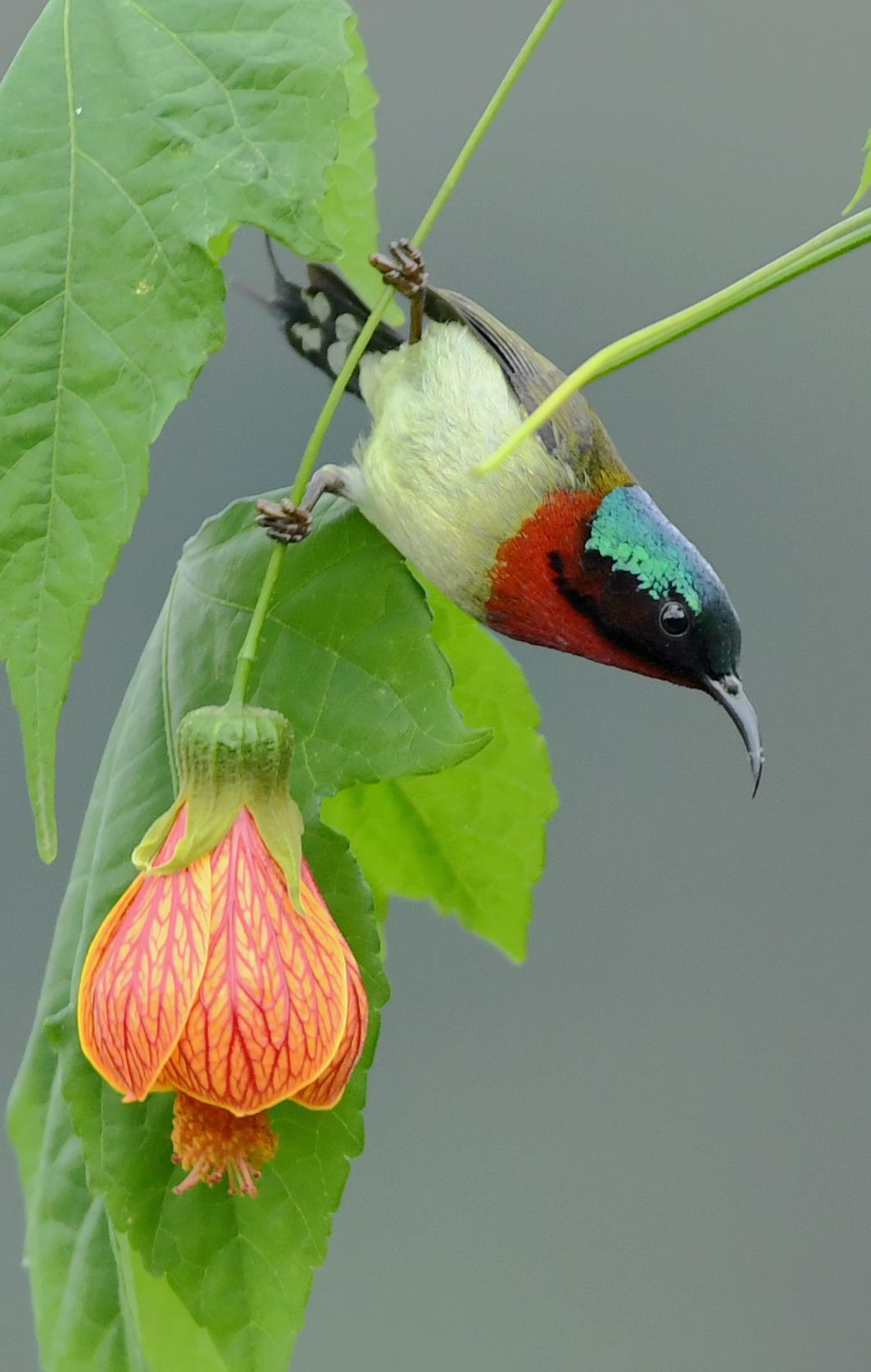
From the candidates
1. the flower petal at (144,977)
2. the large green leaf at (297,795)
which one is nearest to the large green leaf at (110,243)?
the flower petal at (144,977)

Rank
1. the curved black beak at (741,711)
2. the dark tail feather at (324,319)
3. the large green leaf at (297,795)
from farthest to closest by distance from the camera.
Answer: the dark tail feather at (324,319) → the curved black beak at (741,711) → the large green leaf at (297,795)

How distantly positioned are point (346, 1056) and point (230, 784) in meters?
0.11

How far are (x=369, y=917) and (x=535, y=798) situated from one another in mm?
167

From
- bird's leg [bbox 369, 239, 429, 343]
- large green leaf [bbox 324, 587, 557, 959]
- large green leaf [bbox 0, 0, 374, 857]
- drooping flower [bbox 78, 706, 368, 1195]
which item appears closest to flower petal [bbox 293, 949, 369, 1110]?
drooping flower [bbox 78, 706, 368, 1195]

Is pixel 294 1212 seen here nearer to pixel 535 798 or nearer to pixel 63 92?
pixel 535 798

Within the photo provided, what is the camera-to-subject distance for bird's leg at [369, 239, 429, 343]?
2.38 feet

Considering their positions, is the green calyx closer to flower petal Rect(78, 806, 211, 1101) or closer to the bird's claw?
flower petal Rect(78, 806, 211, 1101)

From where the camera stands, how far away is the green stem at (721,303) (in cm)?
51

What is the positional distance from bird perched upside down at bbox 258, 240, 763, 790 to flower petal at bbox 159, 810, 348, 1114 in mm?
235

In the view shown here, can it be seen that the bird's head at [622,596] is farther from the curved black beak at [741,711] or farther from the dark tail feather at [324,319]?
the dark tail feather at [324,319]

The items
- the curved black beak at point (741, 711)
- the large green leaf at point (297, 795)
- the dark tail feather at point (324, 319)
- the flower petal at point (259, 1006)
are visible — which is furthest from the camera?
the dark tail feather at point (324, 319)

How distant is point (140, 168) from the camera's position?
1.65 ft

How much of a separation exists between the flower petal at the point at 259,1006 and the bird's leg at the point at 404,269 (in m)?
0.34

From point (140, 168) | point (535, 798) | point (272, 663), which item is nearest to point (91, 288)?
point (140, 168)
